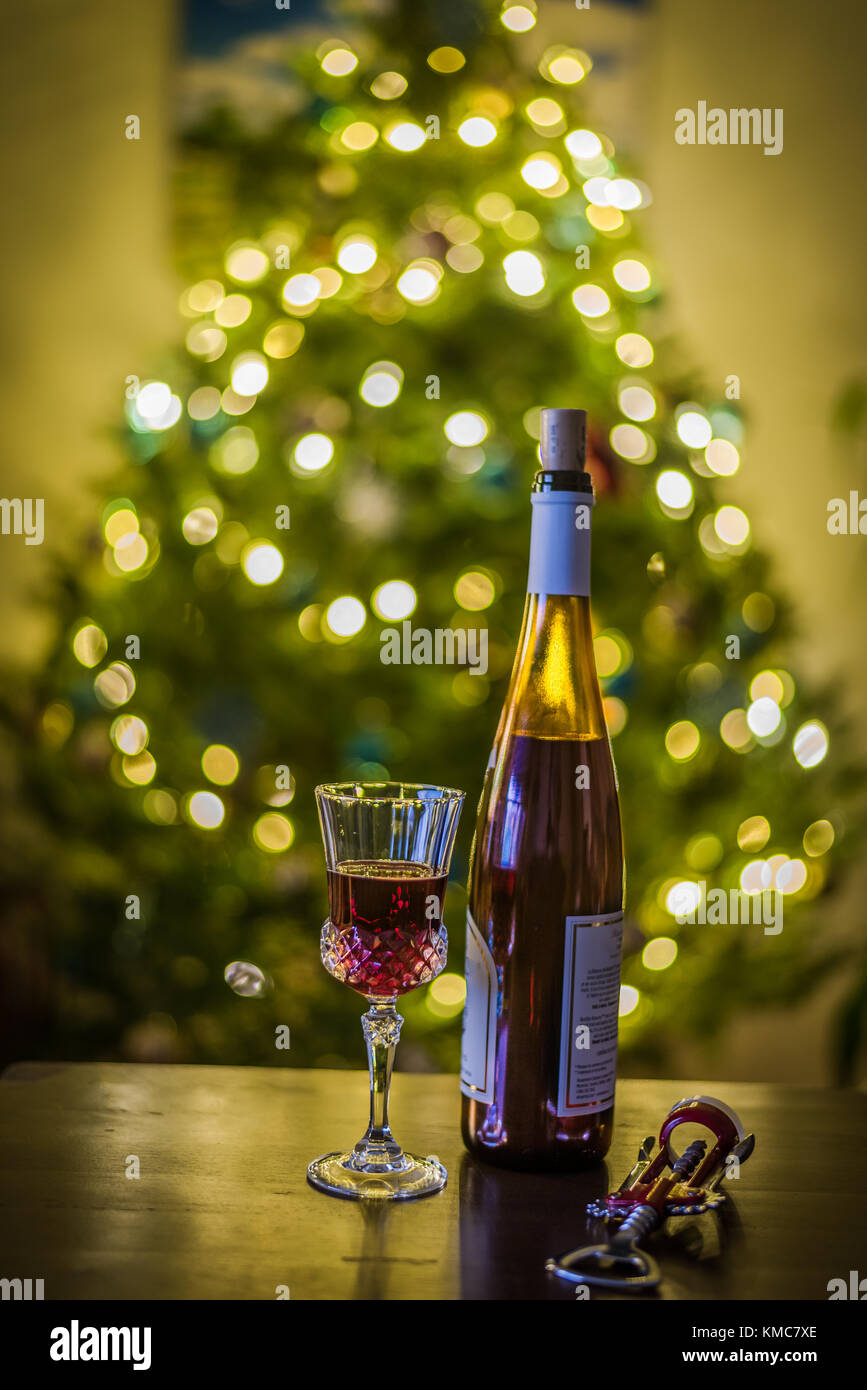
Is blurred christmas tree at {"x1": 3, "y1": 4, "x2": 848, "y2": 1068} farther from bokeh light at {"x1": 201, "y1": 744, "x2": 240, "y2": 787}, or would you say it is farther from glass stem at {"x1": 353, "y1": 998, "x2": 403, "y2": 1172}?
glass stem at {"x1": 353, "y1": 998, "x2": 403, "y2": 1172}

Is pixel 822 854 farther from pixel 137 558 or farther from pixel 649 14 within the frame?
pixel 649 14

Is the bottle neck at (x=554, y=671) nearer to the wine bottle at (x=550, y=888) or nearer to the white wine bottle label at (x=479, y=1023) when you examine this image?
the wine bottle at (x=550, y=888)

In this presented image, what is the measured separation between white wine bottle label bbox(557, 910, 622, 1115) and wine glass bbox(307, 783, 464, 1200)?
0.08m

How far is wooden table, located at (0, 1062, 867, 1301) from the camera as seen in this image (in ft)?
2.08

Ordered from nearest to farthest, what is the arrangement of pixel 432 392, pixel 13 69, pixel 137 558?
1. pixel 432 392
2. pixel 137 558
3. pixel 13 69

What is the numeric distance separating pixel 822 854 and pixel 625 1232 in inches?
40.9

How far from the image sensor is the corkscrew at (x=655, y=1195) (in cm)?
65

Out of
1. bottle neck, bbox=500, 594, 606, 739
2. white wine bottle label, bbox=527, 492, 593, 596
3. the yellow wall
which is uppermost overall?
the yellow wall

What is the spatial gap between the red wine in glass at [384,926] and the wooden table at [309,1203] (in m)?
0.12

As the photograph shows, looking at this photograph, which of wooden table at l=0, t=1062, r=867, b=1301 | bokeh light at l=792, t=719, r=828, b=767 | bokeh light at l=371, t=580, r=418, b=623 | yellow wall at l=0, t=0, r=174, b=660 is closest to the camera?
wooden table at l=0, t=1062, r=867, b=1301

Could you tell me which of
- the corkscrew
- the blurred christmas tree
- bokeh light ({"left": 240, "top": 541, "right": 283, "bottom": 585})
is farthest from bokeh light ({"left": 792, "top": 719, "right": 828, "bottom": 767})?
the corkscrew

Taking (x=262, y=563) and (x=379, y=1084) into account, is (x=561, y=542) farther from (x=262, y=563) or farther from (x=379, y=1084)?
(x=262, y=563)
